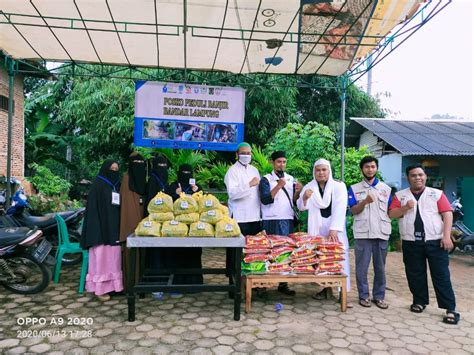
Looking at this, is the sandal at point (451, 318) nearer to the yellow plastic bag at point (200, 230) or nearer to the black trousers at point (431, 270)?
the black trousers at point (431, 270)

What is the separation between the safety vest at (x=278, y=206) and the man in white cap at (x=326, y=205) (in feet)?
0.66

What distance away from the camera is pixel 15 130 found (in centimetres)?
892

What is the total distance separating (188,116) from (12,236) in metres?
2.75

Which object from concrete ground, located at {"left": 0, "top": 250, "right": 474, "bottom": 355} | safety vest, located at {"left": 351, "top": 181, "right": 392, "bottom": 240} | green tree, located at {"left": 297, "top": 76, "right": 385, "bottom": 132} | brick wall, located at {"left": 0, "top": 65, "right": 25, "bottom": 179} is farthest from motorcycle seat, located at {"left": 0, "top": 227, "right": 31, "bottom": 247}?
green tree, located at {"left": 297, "top": 76, "right": 385, "bottom": 132}

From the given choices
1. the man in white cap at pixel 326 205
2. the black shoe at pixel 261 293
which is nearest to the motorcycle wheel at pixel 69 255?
the black shoe at pixel 261 293

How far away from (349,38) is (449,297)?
3242 millimetres

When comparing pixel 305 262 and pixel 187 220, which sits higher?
pixel 187 220

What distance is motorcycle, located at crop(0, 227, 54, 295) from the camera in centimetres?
408

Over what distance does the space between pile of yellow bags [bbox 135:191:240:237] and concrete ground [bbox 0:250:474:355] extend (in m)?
0.83

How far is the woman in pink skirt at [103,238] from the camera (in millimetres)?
3900

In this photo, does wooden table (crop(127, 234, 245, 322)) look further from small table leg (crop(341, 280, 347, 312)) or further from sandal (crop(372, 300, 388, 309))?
sandal (crop(372, 300, 388, 309))

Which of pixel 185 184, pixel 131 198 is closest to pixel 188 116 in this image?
pixel 185 184

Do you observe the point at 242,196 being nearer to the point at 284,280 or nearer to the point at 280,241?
the point at 280,241

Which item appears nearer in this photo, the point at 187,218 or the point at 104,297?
the point at 187,218
